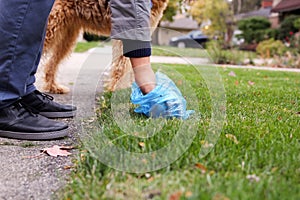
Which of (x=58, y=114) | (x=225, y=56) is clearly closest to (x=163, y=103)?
(x=58, y=114)

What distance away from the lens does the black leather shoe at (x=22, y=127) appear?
2014 mm

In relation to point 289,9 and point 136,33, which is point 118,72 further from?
point 289,9

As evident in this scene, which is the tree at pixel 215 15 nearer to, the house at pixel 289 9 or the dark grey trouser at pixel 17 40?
the house at pixel 289 9

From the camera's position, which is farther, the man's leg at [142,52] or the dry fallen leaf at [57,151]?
the man's leg at [142,52]

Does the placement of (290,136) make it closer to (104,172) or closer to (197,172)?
(197,172)

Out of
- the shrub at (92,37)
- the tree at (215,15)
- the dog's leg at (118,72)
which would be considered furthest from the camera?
the tree at (215,15)

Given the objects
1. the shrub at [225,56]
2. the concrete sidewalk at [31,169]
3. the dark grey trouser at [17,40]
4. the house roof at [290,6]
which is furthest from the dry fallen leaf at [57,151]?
the house roof at [290,6]

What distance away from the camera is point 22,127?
2.03 m

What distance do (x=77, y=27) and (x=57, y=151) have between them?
204 centimetres

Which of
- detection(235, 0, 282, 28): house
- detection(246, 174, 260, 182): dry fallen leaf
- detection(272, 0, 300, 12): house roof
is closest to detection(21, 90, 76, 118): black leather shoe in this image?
detection(246, 174, 260, 182): dry fallen leaf

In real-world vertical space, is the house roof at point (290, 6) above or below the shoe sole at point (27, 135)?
above

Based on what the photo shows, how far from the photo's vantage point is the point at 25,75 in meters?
1.98

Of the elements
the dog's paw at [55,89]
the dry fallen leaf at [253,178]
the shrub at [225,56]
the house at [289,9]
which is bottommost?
the shrub at [225,56]

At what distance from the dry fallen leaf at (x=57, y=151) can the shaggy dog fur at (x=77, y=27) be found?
142 centimetres
